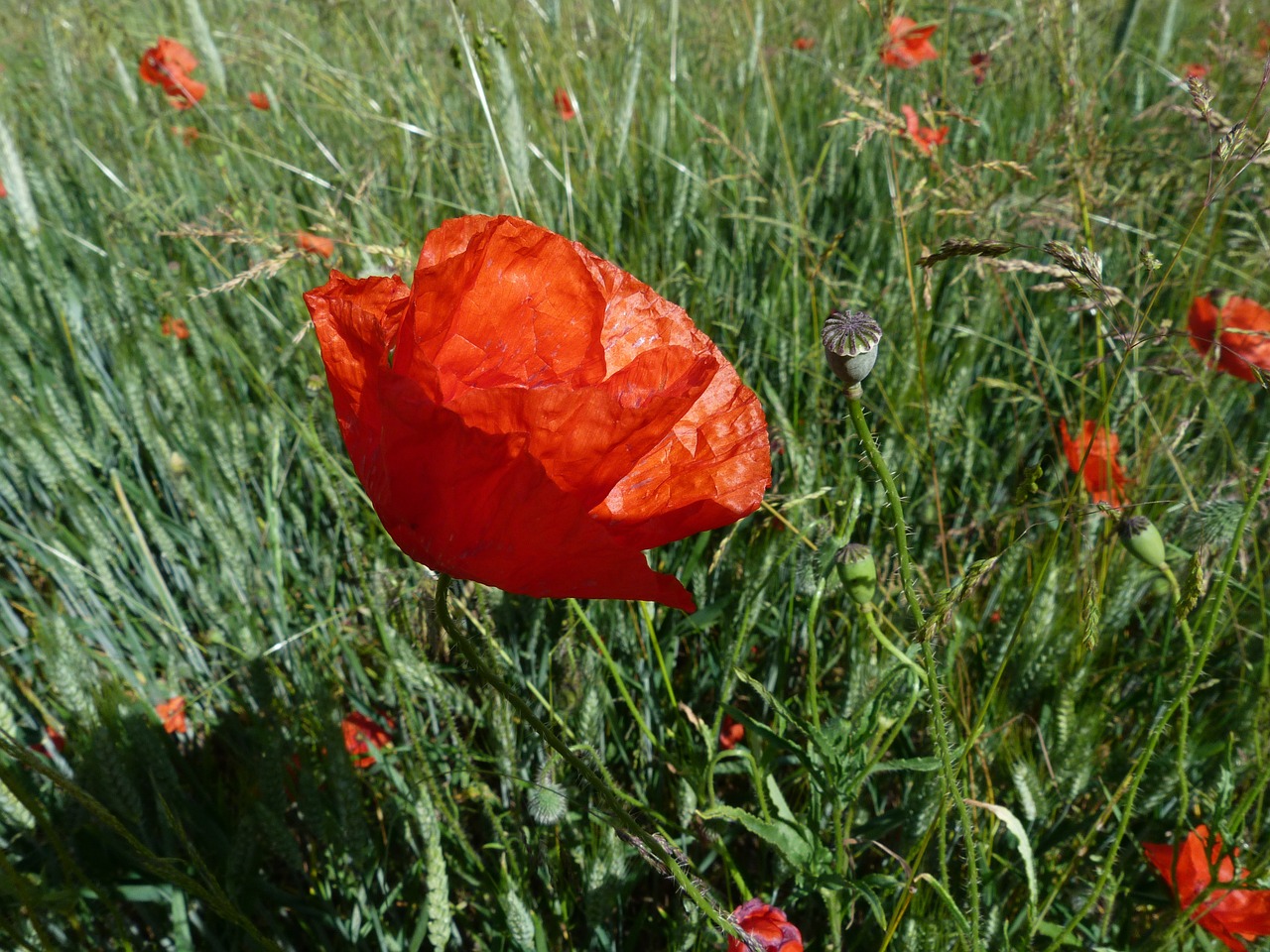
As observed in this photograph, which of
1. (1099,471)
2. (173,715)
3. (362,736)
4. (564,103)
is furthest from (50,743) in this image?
(564,103)

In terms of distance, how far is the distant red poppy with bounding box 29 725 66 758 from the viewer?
108 centimetres

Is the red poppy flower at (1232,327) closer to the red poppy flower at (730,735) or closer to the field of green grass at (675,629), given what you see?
the field of green grass at (675,629)

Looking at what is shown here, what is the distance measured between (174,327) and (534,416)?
152 centimetres

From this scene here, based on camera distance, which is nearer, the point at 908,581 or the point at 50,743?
the point at 908,581

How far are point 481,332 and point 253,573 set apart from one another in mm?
688

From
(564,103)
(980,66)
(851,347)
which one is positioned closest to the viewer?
(851,347)

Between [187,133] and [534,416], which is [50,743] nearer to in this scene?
[534,416]

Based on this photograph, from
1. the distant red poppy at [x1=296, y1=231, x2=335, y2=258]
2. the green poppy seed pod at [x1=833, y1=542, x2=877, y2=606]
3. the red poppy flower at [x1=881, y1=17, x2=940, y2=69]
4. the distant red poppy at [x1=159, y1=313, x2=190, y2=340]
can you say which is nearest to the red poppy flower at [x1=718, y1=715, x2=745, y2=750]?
the green poppy seed pod at [x1=833, y1=542, x2=877, y2=606]

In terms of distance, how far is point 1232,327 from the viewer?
4.65 ft

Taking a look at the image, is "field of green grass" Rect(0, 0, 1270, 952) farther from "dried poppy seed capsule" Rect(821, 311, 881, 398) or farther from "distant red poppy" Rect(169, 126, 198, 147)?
"distant red poppy" Rect(169, 126, 198, 147)

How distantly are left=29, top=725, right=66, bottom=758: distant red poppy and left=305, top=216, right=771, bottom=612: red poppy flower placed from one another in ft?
2.52

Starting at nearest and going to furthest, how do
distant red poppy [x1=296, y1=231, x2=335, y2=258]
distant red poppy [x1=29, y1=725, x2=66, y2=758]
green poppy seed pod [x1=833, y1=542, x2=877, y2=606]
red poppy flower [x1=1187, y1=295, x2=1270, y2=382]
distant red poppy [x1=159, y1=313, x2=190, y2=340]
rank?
1. green poppy seed pod [x1=833, y1=542, x2=877, y2=606]
2. distant red poppy [x1=29, y1=725, x2=66, y2=758]
3. red poppy flower [x1=1187, y1=295, x2=1270, y2=382]
4. distant red poppy [x1=296, y1=231, x2=335, y2=258]
5. distant red poppy [x1=159, y1=313, x2=190, y2=340]

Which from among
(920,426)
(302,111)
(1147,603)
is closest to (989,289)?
(920,426)

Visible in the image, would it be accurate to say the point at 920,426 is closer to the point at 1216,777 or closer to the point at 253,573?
the point at 1216,777
